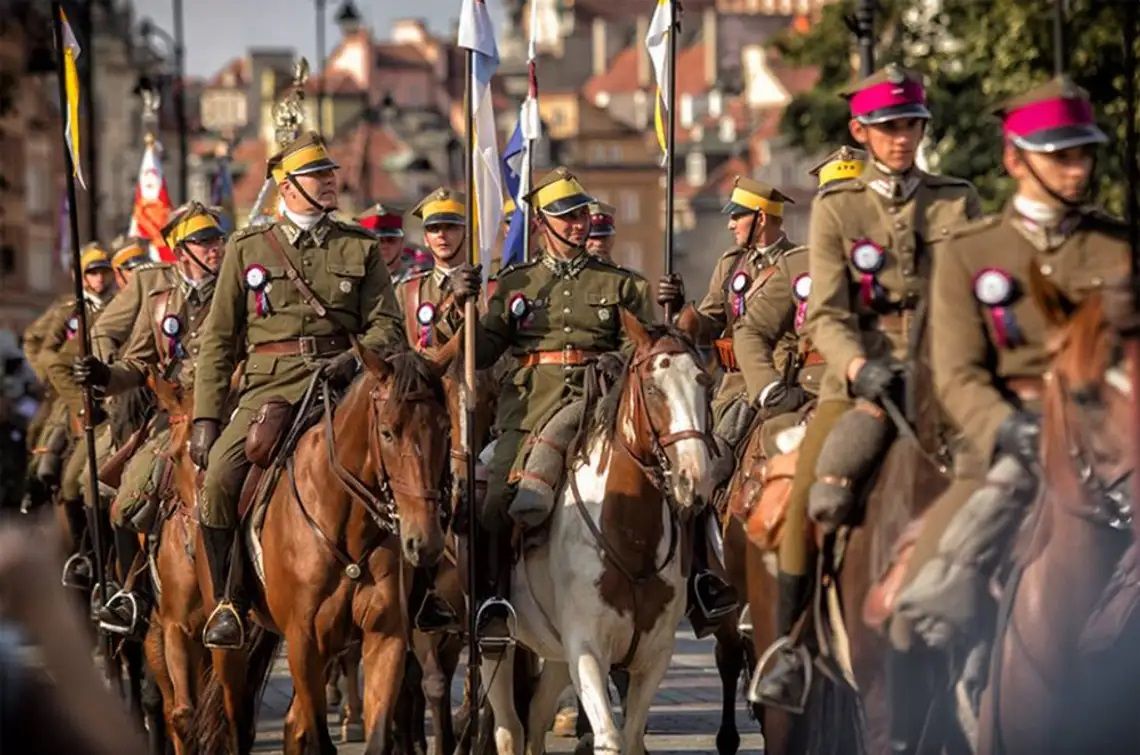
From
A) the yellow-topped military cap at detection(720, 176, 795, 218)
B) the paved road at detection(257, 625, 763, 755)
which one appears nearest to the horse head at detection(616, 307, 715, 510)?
the paved road at detection(257, 625, 763, 755)

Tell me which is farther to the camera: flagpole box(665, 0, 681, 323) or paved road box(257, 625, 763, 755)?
paved road box(257, 625, 763, 755)

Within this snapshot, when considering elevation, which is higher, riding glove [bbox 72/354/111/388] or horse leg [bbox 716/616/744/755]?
riding glove [bbox 72/354/111/388]

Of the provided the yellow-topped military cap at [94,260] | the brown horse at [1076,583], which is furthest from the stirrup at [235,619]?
the yellow-topped military cap at [94,260]

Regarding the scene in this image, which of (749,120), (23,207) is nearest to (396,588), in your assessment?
(23,207)

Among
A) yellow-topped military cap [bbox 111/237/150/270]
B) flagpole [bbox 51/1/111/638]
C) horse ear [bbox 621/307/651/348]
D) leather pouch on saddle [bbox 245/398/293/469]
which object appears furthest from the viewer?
yellow-topped military cap [bbox 111/237/150/270]

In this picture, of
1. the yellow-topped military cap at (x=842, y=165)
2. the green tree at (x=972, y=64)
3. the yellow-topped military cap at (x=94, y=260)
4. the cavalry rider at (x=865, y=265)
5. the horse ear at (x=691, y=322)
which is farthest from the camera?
the green tree at (x=972, y=64)

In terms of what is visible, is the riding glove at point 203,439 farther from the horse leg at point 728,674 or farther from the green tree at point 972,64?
the green tree at point 972,64

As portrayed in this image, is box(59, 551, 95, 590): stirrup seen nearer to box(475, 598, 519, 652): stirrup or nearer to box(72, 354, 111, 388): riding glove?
box(72, 354, 111, 388): riding glove

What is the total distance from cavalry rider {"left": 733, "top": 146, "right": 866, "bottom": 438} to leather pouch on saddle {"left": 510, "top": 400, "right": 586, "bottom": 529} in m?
0.83

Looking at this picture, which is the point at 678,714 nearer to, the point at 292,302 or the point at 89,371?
the point at 89,371

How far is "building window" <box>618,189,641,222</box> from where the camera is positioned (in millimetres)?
163625

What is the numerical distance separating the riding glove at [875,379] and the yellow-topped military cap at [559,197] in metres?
4.56

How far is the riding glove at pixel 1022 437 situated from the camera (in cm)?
962

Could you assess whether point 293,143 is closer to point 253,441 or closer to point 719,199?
point 253,441
